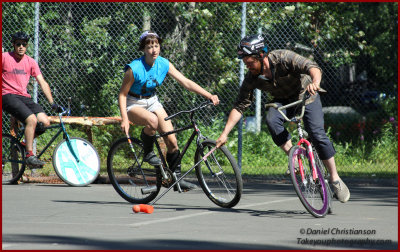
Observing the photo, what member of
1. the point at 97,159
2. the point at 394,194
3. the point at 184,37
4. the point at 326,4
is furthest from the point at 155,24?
the point at 394,194

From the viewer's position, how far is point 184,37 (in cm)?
1388

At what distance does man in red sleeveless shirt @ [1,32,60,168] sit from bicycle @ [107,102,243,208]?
2195 mm

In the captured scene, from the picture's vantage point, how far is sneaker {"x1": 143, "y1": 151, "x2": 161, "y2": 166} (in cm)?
802

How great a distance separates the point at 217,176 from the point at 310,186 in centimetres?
117

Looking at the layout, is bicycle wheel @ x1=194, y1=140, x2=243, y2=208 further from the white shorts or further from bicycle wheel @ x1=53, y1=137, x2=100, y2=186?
bicycle wheel @ x1=53, y1=137, x2=100, y2=186

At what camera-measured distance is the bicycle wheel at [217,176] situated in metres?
7.68

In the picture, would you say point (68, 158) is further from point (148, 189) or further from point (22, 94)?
point (148, 189)

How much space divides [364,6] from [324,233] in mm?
17812

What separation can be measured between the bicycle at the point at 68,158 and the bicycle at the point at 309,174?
432 cm

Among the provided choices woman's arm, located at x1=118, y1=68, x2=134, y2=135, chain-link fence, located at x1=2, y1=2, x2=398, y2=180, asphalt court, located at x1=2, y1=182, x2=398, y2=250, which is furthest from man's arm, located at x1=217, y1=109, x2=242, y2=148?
chain-link fence, located at x1=2, y1=2, x2=398, y2=180

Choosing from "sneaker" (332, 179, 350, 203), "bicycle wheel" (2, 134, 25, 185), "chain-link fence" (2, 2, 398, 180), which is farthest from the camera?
"chain-link fence" (2, 2, 398, 180)

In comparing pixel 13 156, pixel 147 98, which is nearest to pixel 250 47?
pixel 147 98

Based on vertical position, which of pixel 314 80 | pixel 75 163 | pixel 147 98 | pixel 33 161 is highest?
pixel 314 80

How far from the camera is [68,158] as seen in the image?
421 inches
